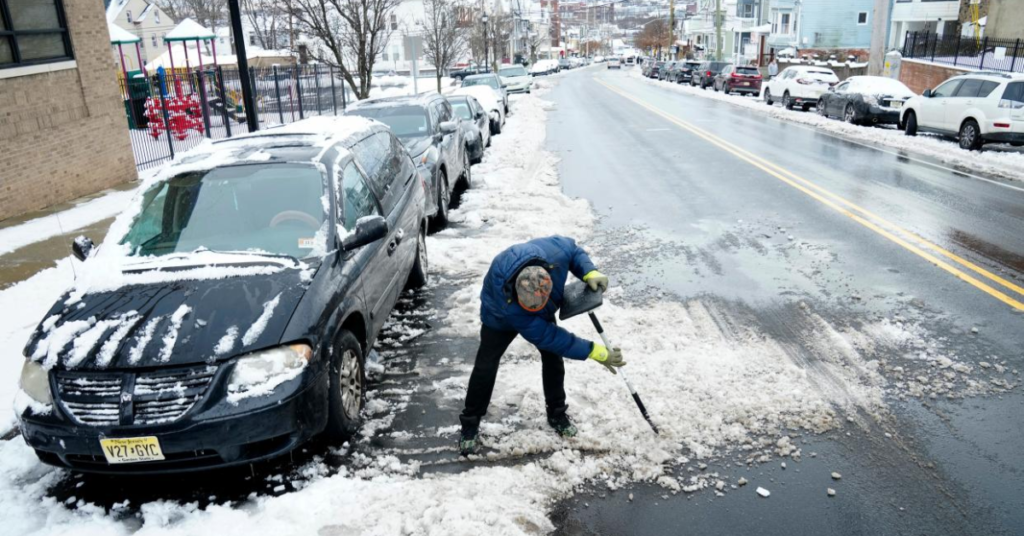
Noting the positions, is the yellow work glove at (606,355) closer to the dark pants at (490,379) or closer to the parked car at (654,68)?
the dark pants at (490,379)

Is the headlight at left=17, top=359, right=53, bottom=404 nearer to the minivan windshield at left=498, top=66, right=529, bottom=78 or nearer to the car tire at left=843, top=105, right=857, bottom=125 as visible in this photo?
the car tire at left=843, top=105, right=857, bottom=125

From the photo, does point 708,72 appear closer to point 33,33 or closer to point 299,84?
point 299,84

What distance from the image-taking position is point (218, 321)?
3.97 meters

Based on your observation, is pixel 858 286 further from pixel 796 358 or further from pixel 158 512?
pixel 158 512

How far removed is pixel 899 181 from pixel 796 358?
835 centimetres

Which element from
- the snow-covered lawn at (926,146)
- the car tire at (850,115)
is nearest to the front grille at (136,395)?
the snow-covered lawn at (926,146)

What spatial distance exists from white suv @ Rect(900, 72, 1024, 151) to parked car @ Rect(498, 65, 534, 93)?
2222 centimetres

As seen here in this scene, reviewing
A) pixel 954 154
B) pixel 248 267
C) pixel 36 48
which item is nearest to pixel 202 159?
pixel 248 267

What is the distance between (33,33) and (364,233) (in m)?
10.0

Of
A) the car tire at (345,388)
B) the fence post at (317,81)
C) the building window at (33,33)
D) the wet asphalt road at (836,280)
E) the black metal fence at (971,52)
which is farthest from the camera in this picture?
the black metal fence at (971,52)

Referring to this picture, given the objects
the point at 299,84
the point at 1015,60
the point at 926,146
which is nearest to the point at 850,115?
the point at 926,146

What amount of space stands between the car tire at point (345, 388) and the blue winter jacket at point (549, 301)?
39.1 inches

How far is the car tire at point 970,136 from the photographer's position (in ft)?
51.0

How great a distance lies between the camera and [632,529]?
368cm
